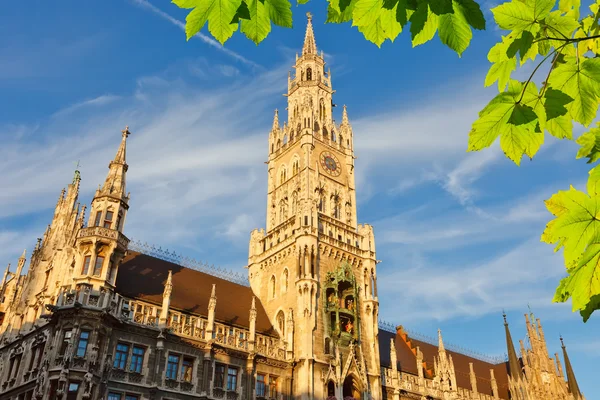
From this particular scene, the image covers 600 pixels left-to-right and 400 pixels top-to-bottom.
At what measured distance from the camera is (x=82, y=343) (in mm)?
27797

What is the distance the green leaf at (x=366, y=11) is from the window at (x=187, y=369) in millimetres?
30450

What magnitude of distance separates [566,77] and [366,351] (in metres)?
37.6

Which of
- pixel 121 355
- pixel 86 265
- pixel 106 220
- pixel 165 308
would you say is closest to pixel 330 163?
pixel 106 220

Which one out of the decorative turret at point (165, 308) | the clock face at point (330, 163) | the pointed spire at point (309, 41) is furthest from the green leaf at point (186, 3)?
the pointed spire at point (309, 41)

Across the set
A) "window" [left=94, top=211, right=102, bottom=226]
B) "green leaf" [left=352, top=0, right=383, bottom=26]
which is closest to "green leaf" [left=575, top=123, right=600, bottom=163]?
"green leaf" [left=352, top=0, right=383, bottom=26]

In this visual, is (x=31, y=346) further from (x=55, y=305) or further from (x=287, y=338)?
(x=287, y=338)

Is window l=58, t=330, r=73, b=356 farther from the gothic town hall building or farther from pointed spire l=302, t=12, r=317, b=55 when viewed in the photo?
pointed spire l=302, t=12, r=317, b=55

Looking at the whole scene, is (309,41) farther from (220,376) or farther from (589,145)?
(589,145)

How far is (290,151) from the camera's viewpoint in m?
47.6

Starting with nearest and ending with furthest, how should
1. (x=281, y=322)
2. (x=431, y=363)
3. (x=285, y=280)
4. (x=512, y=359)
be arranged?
(x=281, y=322) < (x=285, y=280) < (x=431, y=363) < (x=512, y=359)

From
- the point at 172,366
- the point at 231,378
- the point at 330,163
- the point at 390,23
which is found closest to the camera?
the point at 390,23

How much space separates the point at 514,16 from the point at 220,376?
105 feet

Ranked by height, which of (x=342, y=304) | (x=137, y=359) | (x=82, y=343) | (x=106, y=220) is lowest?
(x=137, y=359)

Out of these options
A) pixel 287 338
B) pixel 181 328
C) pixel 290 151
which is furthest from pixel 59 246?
pixel 290 151
